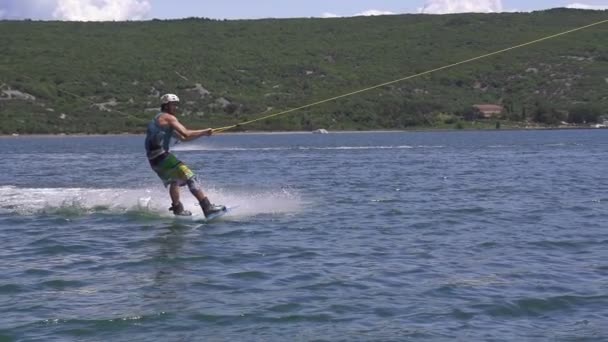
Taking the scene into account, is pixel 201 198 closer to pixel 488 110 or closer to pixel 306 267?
pixel 306 267

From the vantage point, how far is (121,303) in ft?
34.6

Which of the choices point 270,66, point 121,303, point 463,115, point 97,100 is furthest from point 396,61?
point 121,303

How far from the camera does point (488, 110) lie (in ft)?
391

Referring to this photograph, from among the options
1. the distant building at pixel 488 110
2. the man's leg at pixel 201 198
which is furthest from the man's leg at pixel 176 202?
the distant building at pixel 488 110

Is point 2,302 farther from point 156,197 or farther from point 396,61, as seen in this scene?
point 396,61

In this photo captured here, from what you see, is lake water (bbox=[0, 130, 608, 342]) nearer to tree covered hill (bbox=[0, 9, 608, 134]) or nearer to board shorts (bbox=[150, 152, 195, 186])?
board shorts (bbox=[150, 152, 195, 186])

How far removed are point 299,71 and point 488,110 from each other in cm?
2660

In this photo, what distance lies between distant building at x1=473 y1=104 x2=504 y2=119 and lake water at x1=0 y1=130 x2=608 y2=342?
93425mm

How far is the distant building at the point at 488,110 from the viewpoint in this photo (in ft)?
381

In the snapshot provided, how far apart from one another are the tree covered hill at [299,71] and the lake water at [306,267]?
256ft

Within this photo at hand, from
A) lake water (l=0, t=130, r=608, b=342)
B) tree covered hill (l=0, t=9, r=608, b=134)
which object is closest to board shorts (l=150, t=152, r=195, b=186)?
lake water (l=0, t=130, r=608, b=342)

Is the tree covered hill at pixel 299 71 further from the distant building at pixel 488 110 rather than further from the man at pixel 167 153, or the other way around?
the man at pixel 167 153

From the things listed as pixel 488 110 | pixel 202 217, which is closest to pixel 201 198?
pixel 202 217

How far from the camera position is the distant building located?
4566 inches
